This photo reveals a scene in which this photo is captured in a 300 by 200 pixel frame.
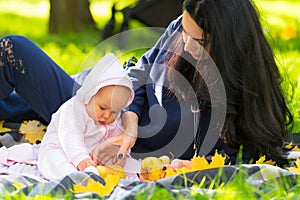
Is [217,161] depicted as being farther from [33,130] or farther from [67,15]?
[67,15]

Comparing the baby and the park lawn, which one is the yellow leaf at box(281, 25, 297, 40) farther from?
the baby

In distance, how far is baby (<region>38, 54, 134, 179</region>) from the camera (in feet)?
10.4

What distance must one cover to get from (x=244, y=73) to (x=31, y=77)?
108cm

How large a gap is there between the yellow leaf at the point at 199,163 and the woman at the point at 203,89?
0.74 feet

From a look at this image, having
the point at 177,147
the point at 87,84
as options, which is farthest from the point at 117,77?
the point at 177,147

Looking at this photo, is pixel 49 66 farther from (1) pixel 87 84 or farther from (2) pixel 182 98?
(2) pixel 182 98

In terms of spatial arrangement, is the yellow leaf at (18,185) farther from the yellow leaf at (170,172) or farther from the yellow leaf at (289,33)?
the yellow leaf at (289,33)

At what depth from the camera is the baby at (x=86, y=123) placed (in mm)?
3160

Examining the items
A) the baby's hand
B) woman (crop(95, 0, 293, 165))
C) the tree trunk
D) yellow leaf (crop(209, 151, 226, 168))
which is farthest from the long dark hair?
the tree trunk

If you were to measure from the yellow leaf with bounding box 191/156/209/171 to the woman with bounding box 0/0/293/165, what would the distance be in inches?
8.9

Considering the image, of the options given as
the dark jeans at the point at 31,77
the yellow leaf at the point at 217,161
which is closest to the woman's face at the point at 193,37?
the yellow leaf at the point at 217,161

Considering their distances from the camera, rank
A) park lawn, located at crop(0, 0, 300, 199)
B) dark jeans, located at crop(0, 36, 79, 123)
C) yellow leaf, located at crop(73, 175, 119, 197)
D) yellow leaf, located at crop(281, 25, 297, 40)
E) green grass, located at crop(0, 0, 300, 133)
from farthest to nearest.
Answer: yellow leaf, located at crop(281, 25, 297, 40) → green grass, located at crop(0, 0, 300, 133) → dark jeans, located at crop(0, 36, 79, 123) → yellow leaf, located at crop(73, 175, 119, 197) → park lawn, located at crop(0, 0, 300, 199)

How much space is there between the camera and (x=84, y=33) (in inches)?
320

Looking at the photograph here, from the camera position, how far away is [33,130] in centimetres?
381
